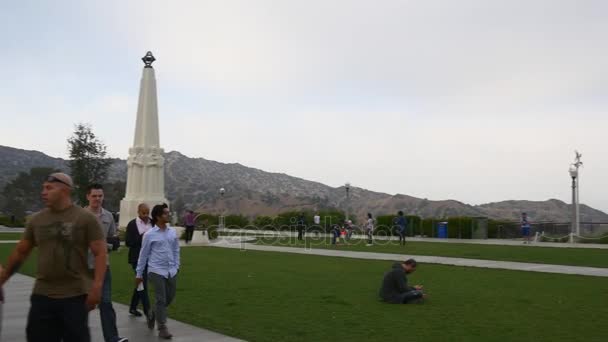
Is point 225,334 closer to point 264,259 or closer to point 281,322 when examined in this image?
point 281,322

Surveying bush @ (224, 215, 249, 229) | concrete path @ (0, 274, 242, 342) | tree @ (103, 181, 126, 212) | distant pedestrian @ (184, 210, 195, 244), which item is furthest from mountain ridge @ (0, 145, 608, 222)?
concrete path @ (0, 274, 242, 342)

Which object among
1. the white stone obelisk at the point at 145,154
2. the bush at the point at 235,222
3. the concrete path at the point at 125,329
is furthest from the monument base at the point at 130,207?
the concrete path at the point at 125,329

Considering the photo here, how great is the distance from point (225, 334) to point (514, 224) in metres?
34.3

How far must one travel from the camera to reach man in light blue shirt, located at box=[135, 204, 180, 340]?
731 cm

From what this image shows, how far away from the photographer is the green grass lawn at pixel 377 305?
7781 millimetres

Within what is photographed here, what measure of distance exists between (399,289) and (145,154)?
1070 inches

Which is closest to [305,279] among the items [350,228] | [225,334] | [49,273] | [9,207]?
[225,334]

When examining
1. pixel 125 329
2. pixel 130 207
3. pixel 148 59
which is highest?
pixel 148 59

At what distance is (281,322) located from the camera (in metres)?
8.43

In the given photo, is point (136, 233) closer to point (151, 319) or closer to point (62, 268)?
point (151, 319)

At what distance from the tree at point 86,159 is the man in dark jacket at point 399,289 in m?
50.1

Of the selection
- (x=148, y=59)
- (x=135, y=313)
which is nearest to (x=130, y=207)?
(x=148, y=59)

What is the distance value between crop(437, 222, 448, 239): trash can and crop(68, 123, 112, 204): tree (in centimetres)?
3407

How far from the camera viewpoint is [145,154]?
35.0 meters
